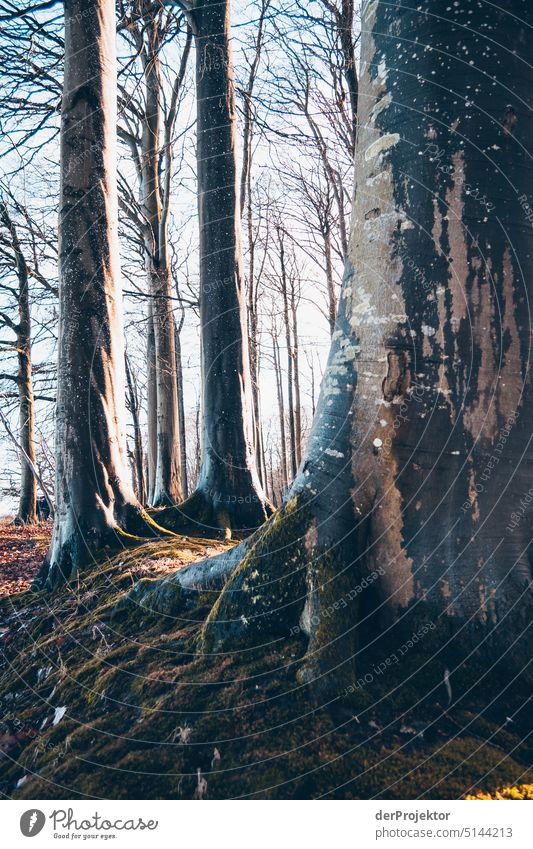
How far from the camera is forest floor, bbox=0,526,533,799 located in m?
1.80

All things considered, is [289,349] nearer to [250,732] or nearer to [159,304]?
[159,304]

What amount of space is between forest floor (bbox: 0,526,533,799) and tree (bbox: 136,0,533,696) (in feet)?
0.62

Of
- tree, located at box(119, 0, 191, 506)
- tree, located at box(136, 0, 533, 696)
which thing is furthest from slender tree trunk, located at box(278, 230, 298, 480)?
tree, located at box(136, 0, 533, 696)

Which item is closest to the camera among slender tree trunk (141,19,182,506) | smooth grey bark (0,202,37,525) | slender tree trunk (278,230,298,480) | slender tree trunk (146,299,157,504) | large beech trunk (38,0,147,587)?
large beech trunk (38,0,147,587)

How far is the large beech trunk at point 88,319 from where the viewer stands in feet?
14.3

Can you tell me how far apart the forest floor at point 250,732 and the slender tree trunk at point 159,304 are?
258 inches

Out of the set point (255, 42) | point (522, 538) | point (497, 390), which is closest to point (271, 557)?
point (522, 538)

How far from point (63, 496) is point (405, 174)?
3.81 meters

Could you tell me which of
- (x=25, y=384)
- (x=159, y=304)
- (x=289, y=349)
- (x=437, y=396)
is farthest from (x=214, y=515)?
(x=289, y=349)

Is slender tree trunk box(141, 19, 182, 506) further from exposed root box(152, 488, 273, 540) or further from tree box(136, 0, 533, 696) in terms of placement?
tree box(136, 0, 533, 696)

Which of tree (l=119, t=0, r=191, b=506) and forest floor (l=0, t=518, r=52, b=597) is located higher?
tree (l=119, t=0, r=191, b=506)
